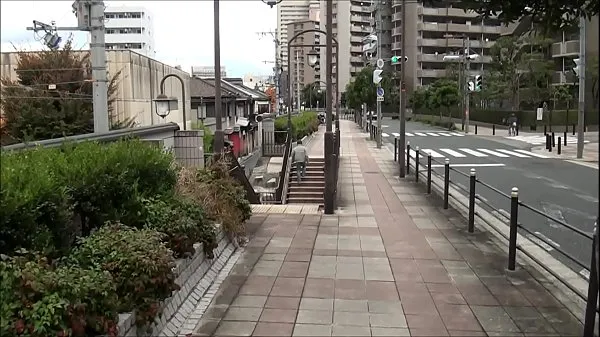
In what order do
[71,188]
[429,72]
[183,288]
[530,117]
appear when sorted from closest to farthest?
1. [71,188]
2. [183,288]
3. [530,117]
4. [429,72]

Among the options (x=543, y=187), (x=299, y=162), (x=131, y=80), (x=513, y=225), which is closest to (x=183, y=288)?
(x=513, y=225)

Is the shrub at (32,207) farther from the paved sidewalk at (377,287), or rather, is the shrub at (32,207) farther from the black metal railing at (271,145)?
the black metal railing at (271,145)

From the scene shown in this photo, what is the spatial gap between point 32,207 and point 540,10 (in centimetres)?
498

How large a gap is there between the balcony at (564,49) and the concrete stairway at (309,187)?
4135 cm

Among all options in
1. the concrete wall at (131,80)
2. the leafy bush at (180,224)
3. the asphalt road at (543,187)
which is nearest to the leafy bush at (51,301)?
the leafy bush at (180,224)

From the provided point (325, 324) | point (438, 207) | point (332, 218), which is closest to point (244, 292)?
point (325, 324)

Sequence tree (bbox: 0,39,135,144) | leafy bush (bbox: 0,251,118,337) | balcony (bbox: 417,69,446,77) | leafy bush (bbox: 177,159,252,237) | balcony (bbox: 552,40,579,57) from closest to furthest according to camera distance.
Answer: leafy bush (bbox: 0,251,118,337) < leafy bush (bbox: 177,159,252,237) < tree (bbox: 0,39,135,144) < balcony (bbox: 552,40,579,57) < balcony (bbox: 417,69,446,77)

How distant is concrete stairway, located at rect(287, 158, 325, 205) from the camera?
66.7ft

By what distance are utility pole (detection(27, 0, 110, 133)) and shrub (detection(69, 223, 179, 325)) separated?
571 cm

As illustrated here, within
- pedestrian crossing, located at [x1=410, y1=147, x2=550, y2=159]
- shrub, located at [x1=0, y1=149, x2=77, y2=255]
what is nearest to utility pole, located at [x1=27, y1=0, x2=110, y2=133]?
shrub, located at [x1=0, y1=149, x2=77, y2=255]

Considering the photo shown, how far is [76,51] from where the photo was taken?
60.6 feet

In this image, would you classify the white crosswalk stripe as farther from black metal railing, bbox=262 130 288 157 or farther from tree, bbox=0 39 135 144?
tree, bbox=0 39 135 144

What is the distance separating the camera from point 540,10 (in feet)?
→ 19.7

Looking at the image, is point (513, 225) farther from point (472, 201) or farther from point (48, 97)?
point (48, 97)
